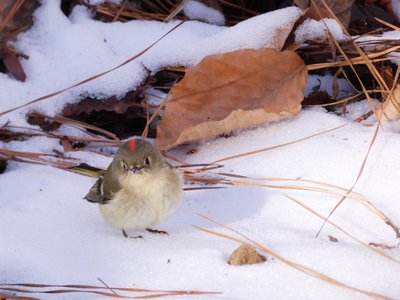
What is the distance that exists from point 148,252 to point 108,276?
0.24m

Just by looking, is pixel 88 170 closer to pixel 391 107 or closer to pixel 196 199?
pixel 196 199

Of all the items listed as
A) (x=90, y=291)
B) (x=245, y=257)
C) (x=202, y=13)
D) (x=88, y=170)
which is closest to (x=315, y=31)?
(x=202, y=13)

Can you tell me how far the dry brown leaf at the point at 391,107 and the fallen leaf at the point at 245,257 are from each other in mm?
1228

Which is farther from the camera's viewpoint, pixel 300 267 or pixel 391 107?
pixel 391 107

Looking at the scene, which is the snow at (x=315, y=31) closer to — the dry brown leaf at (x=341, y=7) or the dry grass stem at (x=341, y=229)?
the dry brown leaf at (x=341, y=7)

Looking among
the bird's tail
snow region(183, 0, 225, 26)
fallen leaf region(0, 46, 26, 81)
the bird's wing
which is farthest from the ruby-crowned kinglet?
snow region(183, 0, 225, 26)

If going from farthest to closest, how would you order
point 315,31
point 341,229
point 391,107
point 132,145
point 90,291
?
point 315,31, point 391,107, point 132,145, point 341,229, point 90,291

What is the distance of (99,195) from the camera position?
10.1 ft

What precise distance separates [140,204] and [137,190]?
0.07 meters

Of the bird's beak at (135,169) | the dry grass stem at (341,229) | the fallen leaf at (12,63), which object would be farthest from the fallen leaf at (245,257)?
the fallen leaf at (12,63)

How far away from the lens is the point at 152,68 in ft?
12.3

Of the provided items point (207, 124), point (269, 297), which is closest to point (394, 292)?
point (269, 297)

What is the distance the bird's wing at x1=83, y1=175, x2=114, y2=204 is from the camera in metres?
3.04

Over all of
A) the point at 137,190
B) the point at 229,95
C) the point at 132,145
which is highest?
the point at 229,95
